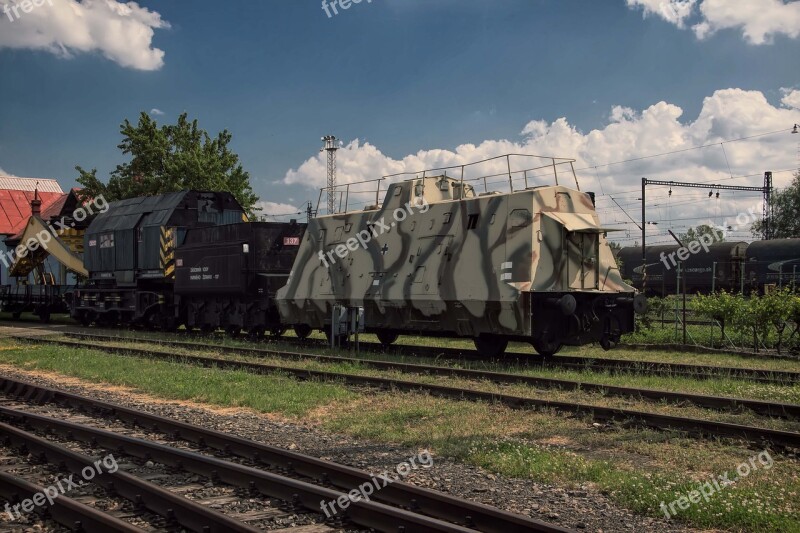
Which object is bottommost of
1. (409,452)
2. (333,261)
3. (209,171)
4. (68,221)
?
(409,452)

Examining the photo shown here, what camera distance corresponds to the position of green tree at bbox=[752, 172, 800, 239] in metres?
62.1

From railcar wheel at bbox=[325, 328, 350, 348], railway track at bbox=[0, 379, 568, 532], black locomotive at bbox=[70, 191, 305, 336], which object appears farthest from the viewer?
black locomotive at bbox=[70, 191, 305, 336]

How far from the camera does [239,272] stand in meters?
19.3

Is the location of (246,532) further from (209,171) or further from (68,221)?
(209,171)

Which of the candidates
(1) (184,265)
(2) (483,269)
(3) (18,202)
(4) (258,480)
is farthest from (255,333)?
(3) (18,202)

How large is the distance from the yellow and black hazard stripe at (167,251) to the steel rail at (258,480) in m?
14.2

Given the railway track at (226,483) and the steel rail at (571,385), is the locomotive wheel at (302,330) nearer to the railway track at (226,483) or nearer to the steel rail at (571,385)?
the steel rail at (571,385)

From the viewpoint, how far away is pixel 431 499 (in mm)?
5312

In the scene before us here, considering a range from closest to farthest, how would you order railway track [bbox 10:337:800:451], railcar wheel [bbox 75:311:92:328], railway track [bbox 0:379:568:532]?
railway track [bbox 0:379:568:532], railway track [bbox 10:337:800:451], railcar wheel [bbox 75:311:92:328]

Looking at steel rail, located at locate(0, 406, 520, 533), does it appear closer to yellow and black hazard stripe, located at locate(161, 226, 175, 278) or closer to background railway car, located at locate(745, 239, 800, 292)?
yellow and black hazard stripe, located at locate(161, 226, 175, 278)

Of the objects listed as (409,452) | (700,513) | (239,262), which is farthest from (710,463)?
(239,262)

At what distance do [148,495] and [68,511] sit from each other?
0.61 metres

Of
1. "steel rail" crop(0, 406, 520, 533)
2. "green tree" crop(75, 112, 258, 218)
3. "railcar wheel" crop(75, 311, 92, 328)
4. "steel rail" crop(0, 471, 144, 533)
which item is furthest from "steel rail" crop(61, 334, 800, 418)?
"green tree" crop(75, 112, 258, 218)

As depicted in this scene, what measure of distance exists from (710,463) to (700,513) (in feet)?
5.20
